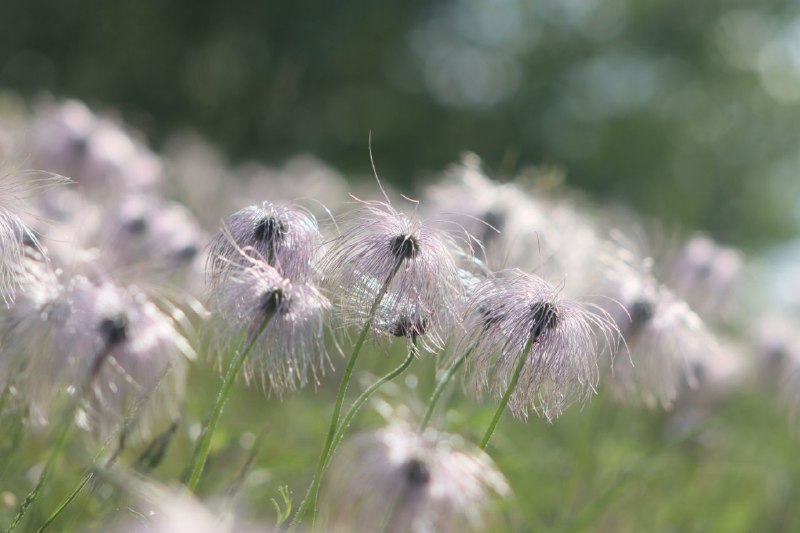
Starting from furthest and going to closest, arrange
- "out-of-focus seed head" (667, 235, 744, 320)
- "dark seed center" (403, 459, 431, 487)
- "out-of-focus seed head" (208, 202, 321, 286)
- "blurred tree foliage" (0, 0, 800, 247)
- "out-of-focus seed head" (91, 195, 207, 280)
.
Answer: "blurred tree foliage" (0, 0, 800, 247), "out-of-focus seed head" (667, 235, 744, 320), "out-of-focus seed head" (91, 195, 207, 280), "out-of-focus seed head" (208, 202, 321, 286), "dark seed center" (403, 459, 431, 487)

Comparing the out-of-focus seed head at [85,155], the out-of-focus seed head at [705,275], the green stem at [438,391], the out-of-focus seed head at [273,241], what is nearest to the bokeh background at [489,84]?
the out-of-focus seed head at [85,155]

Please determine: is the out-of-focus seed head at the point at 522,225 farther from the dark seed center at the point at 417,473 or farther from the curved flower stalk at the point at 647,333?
the dark seed center at the point at 417,473

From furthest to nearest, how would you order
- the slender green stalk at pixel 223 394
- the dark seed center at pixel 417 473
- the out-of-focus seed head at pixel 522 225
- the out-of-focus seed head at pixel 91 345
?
the out-of-focus seed head at pixel 522 225 < the out-of-focus seed head at pixel 91 345 < the dark seed center at pixel 417 473 < the slender green stalk at pixel 223 394

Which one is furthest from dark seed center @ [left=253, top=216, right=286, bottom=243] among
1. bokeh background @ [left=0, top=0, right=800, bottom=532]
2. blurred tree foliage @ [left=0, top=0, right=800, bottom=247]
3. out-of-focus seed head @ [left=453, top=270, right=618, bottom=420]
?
blurred tree foliage @ [left=0, top=0, right=800, bottom=247]

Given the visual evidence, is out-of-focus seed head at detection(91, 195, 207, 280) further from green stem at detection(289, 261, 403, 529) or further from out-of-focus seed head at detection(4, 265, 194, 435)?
green stem at detection(289, 261, 403, 529)

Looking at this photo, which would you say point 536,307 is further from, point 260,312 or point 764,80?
point 764,80

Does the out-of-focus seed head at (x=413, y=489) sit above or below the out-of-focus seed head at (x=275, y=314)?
below
